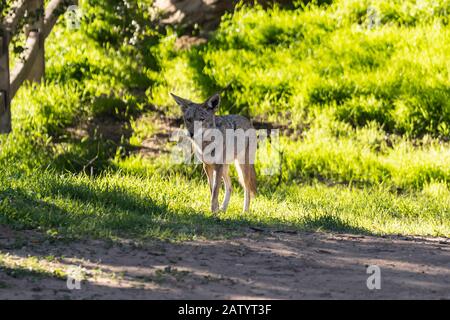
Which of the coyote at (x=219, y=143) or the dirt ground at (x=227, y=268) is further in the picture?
the coyote at (x=219, y=143)

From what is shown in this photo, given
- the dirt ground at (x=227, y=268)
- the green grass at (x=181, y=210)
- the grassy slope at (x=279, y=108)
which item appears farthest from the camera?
the grassy slope at (x=279, y=108)

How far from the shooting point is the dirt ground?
5999mm

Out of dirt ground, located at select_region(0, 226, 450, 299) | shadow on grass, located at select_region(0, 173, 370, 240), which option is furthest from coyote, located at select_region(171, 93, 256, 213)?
dirt ground, located at select_region(0, 226, 450, 299)

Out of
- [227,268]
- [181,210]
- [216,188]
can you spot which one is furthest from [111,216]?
[227,268]

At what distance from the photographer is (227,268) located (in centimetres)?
673

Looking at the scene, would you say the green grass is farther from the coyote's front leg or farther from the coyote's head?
the coyote's head

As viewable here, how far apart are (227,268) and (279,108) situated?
8.60m

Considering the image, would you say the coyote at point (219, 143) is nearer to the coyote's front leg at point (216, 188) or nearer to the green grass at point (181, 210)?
the coyote's front leg at point (216, 188)

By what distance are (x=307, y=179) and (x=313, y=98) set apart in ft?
7.54

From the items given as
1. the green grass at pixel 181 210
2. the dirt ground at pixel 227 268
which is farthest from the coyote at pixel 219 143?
the dirt ground at pixel 227 268

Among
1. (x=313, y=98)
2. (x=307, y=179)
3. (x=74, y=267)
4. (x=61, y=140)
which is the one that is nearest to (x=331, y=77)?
(x=313, y=98)

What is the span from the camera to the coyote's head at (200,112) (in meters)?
9.79

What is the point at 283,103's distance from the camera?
15070 mm

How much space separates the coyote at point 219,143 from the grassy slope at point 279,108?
288 millimetres
